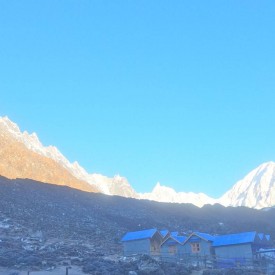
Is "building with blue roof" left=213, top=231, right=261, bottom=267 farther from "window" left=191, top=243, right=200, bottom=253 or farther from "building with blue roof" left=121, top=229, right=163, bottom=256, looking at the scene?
"building with blue roof" left=121, top=229, right=163, bottom=256

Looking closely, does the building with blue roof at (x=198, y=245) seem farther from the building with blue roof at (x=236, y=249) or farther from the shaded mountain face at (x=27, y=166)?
the shaded mountain face at (x=27, y=166)

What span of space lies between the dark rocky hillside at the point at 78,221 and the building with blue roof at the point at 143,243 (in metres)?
1.64

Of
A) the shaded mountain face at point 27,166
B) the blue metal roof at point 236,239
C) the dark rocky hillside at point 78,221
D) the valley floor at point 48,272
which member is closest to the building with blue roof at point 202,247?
the blue metal roof at point 236,239

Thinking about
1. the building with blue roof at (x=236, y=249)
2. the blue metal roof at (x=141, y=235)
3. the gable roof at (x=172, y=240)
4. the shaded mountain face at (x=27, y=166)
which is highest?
the shaded mountain face at (x=27, y=166)

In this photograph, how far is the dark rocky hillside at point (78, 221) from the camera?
139 feet

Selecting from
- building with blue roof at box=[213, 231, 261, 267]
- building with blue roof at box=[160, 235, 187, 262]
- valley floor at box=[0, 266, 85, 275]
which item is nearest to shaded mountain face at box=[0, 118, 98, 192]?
building with blue roof at box=[160, 235, 187, 262]

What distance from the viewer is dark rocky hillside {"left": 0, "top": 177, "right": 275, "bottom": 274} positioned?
42469mm

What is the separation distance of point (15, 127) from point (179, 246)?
464ft

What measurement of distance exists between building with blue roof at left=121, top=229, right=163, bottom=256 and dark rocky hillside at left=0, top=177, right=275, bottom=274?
1.64m

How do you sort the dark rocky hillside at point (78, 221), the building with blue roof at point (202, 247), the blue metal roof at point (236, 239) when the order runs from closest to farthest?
the building with blue roof at point (202, 247) → the blue metal roof at point (236, 239) → the dark rocky hillside at point (78, 221)

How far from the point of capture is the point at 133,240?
1885 inches

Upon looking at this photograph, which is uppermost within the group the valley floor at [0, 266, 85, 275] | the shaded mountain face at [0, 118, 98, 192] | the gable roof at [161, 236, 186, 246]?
the shaded mountain face at [0, 118, 98, 192]

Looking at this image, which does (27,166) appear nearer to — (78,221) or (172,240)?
(78,221)

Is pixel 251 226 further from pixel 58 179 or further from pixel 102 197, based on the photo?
pixel 58 179
